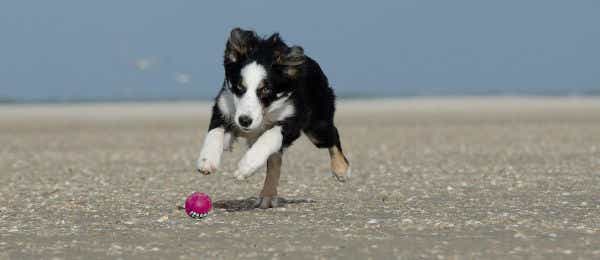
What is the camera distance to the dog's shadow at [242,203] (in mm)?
10965

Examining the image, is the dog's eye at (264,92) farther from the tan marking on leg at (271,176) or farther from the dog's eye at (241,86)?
the tan marking on leg at (271,176)

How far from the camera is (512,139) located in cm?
2503

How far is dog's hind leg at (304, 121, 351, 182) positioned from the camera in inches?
427

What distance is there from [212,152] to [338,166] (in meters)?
1.89

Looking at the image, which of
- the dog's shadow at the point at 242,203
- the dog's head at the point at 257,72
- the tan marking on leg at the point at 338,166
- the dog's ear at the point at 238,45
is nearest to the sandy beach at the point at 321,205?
the dog's shadow at the point at 242,203

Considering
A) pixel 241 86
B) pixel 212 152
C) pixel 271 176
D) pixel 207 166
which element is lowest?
pixel 271 176

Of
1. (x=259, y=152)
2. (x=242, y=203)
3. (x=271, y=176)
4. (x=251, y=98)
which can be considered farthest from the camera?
(x=242, y=203)

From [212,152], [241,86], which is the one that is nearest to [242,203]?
[212,152]

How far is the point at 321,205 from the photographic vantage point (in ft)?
→ 36.9

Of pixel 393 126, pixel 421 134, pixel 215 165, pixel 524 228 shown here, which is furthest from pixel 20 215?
pixel 393 126

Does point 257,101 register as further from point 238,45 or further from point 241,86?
point 238,45

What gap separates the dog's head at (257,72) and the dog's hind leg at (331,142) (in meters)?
1.00

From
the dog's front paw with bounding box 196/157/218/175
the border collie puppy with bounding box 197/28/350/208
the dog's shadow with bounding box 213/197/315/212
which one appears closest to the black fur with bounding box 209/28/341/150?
the border collie puppy with bounding box 197/28/350/208

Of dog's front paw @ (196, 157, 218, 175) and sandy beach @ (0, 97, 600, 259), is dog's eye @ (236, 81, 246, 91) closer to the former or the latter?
dog's front paw @ (196, 157, 218, 175)
